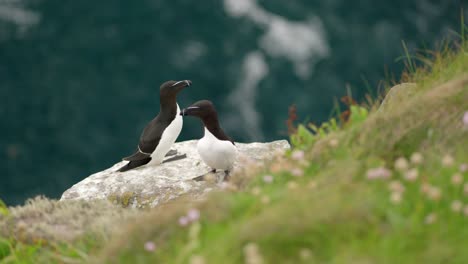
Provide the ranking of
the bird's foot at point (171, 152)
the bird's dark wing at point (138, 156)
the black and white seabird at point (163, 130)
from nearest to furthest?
the black and white seabird at point (163, 130)
the bird's dark wing at point (138, 156)
the bird's foot at point (171, 152)

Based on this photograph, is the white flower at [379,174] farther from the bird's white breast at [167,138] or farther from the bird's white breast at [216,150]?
the bird's white breast at [167,138]

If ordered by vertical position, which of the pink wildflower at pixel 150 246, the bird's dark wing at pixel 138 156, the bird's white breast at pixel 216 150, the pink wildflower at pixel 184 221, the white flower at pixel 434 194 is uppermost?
the bird's dark wing at pixel 138 156

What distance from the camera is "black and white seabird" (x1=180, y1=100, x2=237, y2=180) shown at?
9.13 metres

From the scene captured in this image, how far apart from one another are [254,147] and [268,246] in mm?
6808

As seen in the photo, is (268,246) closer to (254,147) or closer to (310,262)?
(310,262)

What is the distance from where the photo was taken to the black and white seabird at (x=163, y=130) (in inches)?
411

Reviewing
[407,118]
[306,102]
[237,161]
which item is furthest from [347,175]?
[306,102]

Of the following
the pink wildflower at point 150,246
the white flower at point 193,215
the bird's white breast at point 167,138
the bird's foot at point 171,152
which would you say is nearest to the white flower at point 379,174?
the white flower at point 193,215

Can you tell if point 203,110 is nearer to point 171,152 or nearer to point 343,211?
point 171,152

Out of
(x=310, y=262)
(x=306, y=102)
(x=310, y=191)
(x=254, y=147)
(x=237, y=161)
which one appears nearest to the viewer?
(x=310, y=262)

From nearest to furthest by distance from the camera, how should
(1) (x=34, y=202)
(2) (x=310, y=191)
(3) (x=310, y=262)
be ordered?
(3) (x=310, y=262), (2) (x=310, y=191), (1) (x=34, y=202)

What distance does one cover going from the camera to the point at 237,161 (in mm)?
9883

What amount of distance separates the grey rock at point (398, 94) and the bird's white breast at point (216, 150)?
2.20 meters

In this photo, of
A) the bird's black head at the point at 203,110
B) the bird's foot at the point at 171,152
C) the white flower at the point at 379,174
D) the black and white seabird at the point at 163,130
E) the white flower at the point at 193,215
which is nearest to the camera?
the white flower at the point at 379,174
